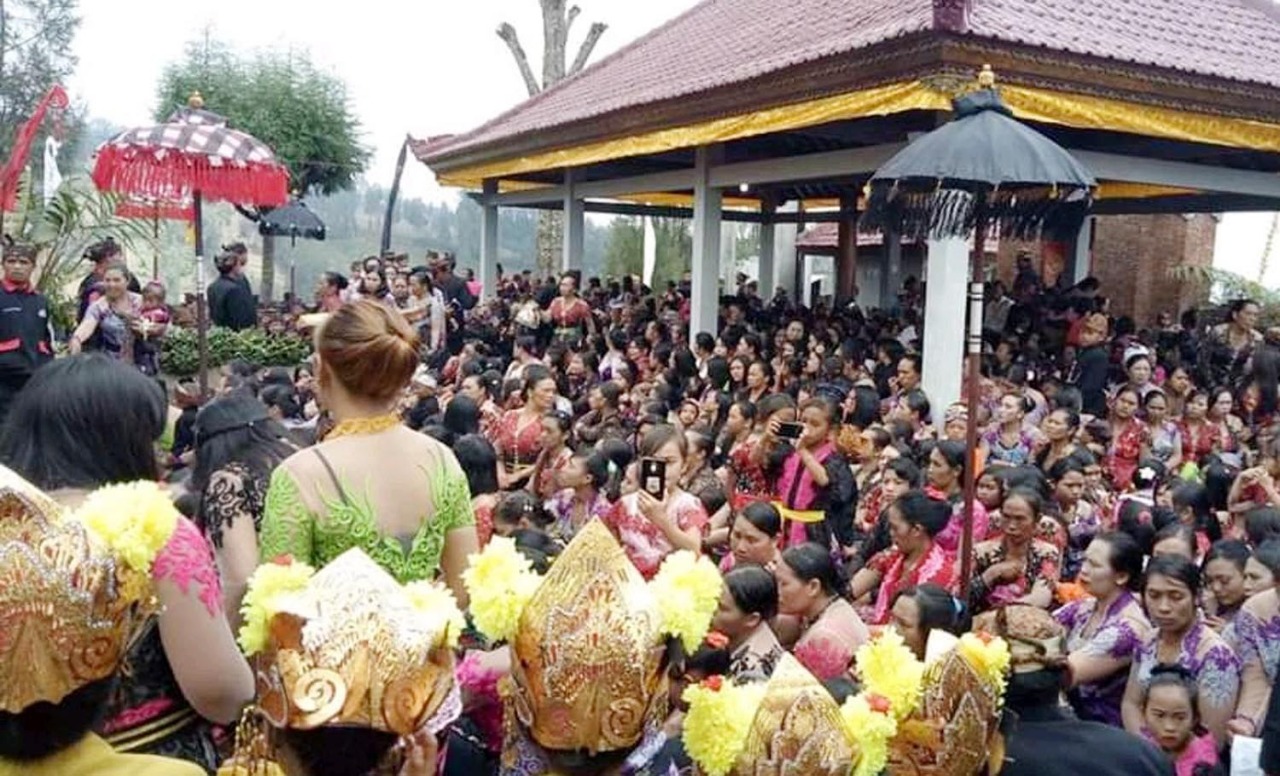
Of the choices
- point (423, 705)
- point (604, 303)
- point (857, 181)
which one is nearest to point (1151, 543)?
point (423, 705)

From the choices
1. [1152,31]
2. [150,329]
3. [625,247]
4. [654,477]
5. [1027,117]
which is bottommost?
[654,477]

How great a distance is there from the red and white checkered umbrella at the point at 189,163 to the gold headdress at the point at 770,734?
636 cm

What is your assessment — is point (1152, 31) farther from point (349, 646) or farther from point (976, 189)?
point (349, 646)

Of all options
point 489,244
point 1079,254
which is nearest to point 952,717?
point 1079,254

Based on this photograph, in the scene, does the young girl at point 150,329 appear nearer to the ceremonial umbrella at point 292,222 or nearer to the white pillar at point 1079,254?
the ceremonial umbrella at point 292,222

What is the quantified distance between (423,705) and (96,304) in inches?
329

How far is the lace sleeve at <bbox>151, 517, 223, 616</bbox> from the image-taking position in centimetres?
198

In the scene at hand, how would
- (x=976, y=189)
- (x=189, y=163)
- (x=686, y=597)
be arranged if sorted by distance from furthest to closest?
(x=189, y=163) < (x=976, y=189) < (x=686, y=597)

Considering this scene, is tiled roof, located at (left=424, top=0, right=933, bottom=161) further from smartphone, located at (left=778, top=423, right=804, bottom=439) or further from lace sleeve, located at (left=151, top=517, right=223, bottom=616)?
lace sleeve, located at (left=151, top=517, right=223, bottom=616)

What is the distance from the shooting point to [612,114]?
10.6 m

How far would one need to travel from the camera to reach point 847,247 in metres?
17.6

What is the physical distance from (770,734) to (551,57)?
18.8 metres

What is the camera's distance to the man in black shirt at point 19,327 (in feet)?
24.2

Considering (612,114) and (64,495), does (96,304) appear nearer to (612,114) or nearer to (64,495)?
(612,114)
